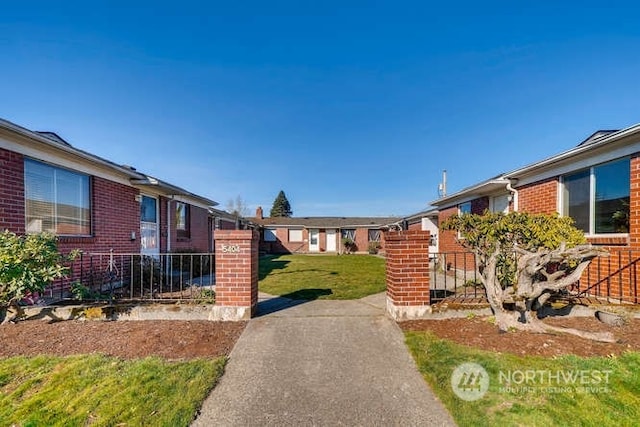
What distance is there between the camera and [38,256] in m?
4.23

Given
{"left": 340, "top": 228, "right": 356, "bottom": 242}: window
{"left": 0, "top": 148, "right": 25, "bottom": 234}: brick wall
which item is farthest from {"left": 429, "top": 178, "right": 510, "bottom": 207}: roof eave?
{"left": 340, "top": 228, "right": 356, "bottom": 242}: window

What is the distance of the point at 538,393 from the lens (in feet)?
8.83

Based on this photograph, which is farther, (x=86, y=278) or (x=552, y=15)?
(x=552, y=15)

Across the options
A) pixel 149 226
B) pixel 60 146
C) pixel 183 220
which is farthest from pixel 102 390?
pixel 183 220

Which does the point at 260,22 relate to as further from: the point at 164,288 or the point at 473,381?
the point at 473,381

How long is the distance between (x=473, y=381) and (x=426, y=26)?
10.1m

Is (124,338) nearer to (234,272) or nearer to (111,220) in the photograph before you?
(234,272)

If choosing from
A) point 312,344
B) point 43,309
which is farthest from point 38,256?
point 312,344

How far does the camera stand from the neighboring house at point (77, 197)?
193 inches

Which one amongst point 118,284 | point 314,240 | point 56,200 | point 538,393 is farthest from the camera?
point 314,240

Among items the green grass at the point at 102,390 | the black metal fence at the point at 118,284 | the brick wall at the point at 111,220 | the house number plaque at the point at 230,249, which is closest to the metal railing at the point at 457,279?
the house number plaque at the point at 230,249

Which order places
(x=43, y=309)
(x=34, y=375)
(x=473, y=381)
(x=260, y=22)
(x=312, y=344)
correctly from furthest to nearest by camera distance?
(x=260, y=22), (x=43, y=309), (x=312, y=344), (x=34, y=375), (x=473, y=381)

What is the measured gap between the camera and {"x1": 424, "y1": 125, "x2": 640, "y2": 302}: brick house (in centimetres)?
496

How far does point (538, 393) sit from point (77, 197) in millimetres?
8640
